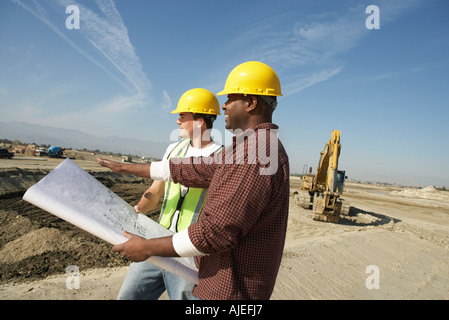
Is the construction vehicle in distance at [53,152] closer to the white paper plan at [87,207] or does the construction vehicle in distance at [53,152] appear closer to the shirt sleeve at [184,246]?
the white paper plan at [87,207]

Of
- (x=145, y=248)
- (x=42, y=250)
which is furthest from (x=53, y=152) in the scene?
(x=145, y=248)

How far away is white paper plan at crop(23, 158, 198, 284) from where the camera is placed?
4.99 feet

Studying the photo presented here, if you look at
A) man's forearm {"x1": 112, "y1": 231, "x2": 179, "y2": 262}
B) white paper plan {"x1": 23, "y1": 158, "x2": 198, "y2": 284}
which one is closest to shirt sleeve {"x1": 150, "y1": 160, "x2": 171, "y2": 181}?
white paper plan {"x1": 23, "y1": 158, "x2": 198, "y2": 284}

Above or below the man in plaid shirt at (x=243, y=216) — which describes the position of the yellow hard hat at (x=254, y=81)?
above

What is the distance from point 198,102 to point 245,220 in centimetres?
158

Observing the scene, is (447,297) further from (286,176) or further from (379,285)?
(286,176)

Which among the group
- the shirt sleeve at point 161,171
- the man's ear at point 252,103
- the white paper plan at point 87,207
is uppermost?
the man's ear at point 252,103

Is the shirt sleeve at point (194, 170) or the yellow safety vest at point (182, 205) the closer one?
the shirt sleeve at point (194, 170)

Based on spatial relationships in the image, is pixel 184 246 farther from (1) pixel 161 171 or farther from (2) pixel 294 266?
(2) pixel 294 266

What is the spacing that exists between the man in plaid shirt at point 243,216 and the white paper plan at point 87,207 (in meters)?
0.13

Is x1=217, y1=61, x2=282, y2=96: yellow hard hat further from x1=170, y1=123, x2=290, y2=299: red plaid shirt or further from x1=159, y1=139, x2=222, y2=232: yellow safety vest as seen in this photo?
x1=159, y1=139, x2=222, y2=232: yellow safety vest

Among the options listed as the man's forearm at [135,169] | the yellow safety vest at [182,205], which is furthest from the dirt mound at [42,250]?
the man's forearm at [135,169]

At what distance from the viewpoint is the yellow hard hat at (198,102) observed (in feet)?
8.40

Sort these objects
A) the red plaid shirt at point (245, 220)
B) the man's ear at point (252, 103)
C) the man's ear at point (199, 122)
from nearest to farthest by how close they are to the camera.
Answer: the red plaid shirt at point (245, 220) → the man's ear at point (252, 103) → the man's ear at point (199, 122)
